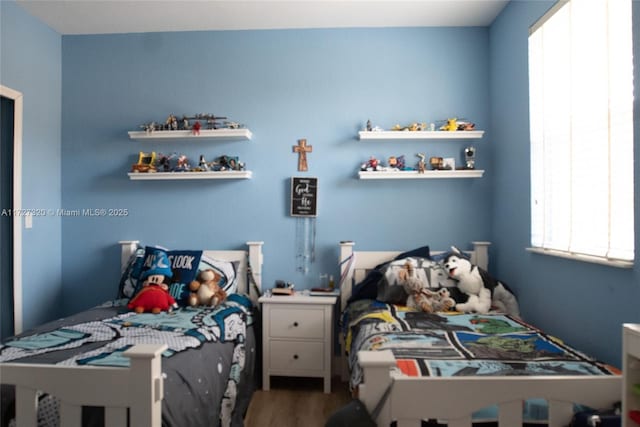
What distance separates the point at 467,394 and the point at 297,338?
163 centimetres

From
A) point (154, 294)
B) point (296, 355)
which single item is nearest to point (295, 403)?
point (296, 355)

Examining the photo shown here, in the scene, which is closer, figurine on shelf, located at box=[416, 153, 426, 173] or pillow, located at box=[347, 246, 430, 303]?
pillow, located at box=[347, 246, 430, 303]

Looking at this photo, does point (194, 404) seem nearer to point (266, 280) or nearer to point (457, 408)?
point (457, 408)

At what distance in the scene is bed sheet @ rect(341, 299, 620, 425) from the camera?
4.45 feet

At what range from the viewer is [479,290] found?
2320 mm

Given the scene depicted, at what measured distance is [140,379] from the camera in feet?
3.61

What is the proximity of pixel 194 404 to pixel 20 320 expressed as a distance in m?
1.84

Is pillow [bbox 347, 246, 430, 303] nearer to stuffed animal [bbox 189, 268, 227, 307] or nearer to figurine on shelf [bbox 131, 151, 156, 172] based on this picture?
stuffed animal [bbox 189, 268, 227, 307]

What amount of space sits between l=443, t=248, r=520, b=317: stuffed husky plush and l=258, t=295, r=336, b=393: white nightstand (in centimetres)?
80

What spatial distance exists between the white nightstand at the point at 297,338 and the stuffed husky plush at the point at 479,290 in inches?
31.3

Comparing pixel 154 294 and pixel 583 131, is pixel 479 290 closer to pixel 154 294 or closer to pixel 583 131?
pixel 583 131

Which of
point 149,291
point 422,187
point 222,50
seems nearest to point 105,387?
point 149,291

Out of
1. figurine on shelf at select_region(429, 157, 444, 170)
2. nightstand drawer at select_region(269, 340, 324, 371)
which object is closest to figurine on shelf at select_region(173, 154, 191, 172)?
nightstand drawer at select_region(269, 340, 324, 371)

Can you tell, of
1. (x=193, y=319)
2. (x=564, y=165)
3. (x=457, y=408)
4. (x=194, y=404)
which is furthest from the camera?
(x=193, y=319)
